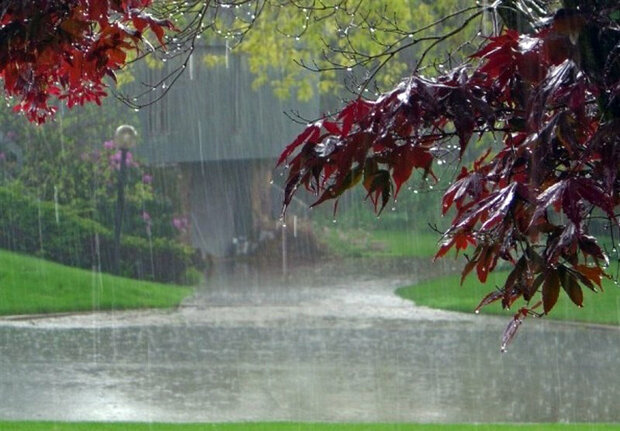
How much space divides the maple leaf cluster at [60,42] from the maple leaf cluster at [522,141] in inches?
37.0

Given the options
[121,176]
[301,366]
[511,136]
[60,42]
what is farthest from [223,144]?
[511,136]

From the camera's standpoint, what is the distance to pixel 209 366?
10.8 metres

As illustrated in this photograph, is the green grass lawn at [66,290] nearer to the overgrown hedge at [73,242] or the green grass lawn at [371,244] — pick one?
the overgrown hedge at [73,242]

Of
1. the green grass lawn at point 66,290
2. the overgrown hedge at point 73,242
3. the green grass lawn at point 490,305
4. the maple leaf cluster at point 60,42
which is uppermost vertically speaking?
the maple leaf cluster at point 60,42

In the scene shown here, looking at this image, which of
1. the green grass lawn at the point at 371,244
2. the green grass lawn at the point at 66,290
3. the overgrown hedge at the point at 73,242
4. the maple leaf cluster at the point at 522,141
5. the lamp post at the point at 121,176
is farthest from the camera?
the green grass lawn at the point at 371,244

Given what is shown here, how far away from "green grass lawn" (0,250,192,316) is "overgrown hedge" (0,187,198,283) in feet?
3.01

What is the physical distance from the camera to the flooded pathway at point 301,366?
28.6 feet

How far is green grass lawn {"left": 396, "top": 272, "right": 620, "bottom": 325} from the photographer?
15680mm

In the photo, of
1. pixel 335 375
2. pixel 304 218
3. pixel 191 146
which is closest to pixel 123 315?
pixel 335 375

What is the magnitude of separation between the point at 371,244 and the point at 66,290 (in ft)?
34.4

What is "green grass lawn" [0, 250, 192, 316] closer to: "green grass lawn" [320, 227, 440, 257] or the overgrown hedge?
the overgrown hedge

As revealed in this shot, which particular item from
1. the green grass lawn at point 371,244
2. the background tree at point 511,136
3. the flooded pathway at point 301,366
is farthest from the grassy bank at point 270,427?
the green grass lawn at point 371,244

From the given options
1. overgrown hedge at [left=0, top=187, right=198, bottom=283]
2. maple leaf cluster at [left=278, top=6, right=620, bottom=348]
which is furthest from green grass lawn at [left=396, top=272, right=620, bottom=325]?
maple leaf cluster at [left=278, top=6, right=620, bottom=348]

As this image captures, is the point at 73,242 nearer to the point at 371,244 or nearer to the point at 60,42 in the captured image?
the point at 371,244
